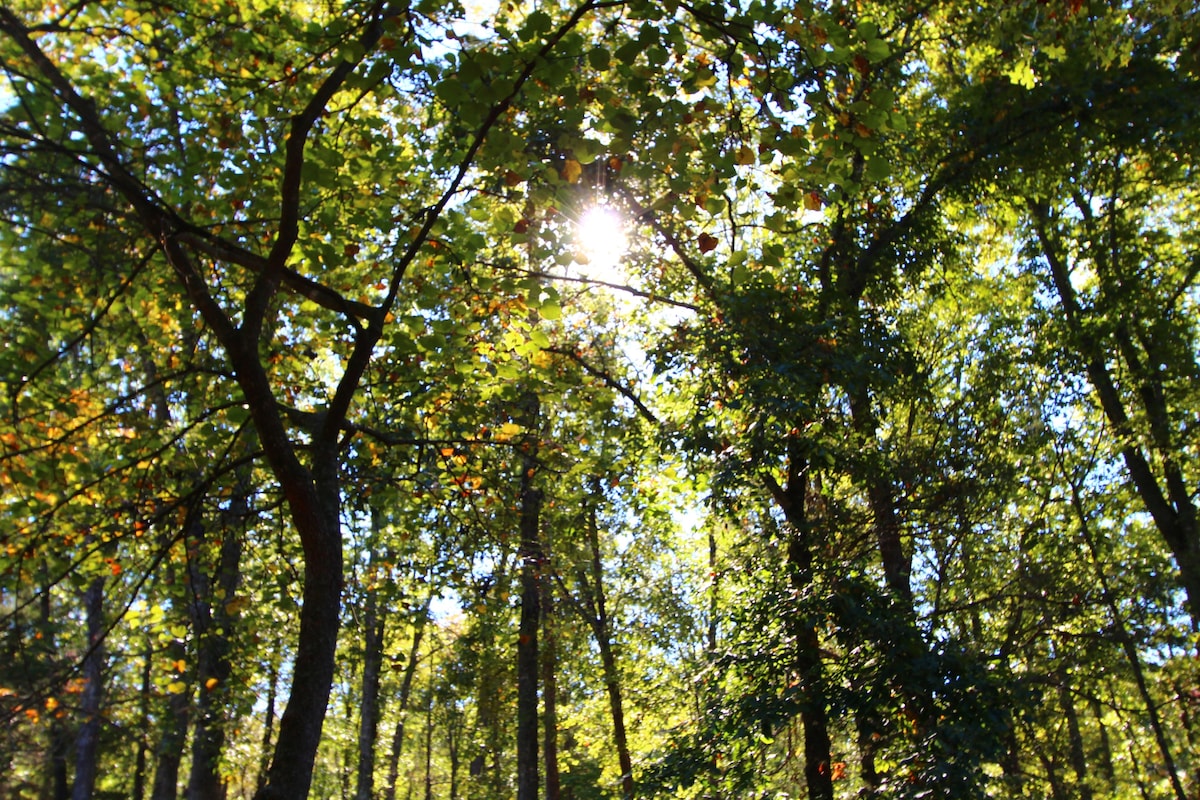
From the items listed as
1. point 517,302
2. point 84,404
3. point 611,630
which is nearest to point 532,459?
point 517,302

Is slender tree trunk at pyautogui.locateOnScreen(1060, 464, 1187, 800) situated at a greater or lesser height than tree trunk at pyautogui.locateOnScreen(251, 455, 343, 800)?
greater

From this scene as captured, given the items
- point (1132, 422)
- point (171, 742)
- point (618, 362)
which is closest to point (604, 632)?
point (618, 362)

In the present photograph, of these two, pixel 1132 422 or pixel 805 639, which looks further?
pixel 1132 422

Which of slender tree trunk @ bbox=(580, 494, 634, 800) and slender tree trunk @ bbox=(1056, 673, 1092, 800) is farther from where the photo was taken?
slender tree trunk @ bbox=(580, 494, 634, 800)

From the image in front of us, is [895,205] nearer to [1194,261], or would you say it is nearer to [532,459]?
[532,459]

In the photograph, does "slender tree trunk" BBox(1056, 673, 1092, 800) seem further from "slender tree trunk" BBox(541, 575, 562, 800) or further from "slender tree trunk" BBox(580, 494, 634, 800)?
"slender tree trunk" BBox(541, 575, 562, 800)

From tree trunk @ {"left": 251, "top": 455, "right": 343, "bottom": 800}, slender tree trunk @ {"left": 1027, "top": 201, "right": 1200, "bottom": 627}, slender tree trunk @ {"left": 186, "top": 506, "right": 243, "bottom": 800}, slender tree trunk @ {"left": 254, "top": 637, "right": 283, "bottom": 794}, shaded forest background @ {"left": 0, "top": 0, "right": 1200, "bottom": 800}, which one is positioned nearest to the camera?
tree trunk @ {"left": 251, "top": 455, "right": 343, "bottom": 800}

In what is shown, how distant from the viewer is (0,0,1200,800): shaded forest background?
438 cm

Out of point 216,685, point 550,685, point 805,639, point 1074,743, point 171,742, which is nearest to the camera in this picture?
point 805,639

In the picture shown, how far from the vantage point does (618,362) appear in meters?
10.3

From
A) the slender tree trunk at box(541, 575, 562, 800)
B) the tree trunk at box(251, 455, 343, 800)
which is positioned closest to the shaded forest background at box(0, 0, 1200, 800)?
the tree trunk at box(251, 455, 343, 800)

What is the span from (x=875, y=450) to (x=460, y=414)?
149 inches

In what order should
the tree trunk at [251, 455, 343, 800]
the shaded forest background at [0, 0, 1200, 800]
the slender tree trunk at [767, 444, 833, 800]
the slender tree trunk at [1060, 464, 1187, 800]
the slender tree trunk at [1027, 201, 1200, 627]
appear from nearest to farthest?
the tree trunk at [251, 455, 343, 800], the shaded forest background at [0, 0, 1200, 800], the slender tree trunk at [767, 444, 833, 800], the slender tree trunk at [1060, 464, 1187, 800], the slender tree trunk at [1027, 201, 1200, 627]

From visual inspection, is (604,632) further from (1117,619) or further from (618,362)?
(1117,619)
